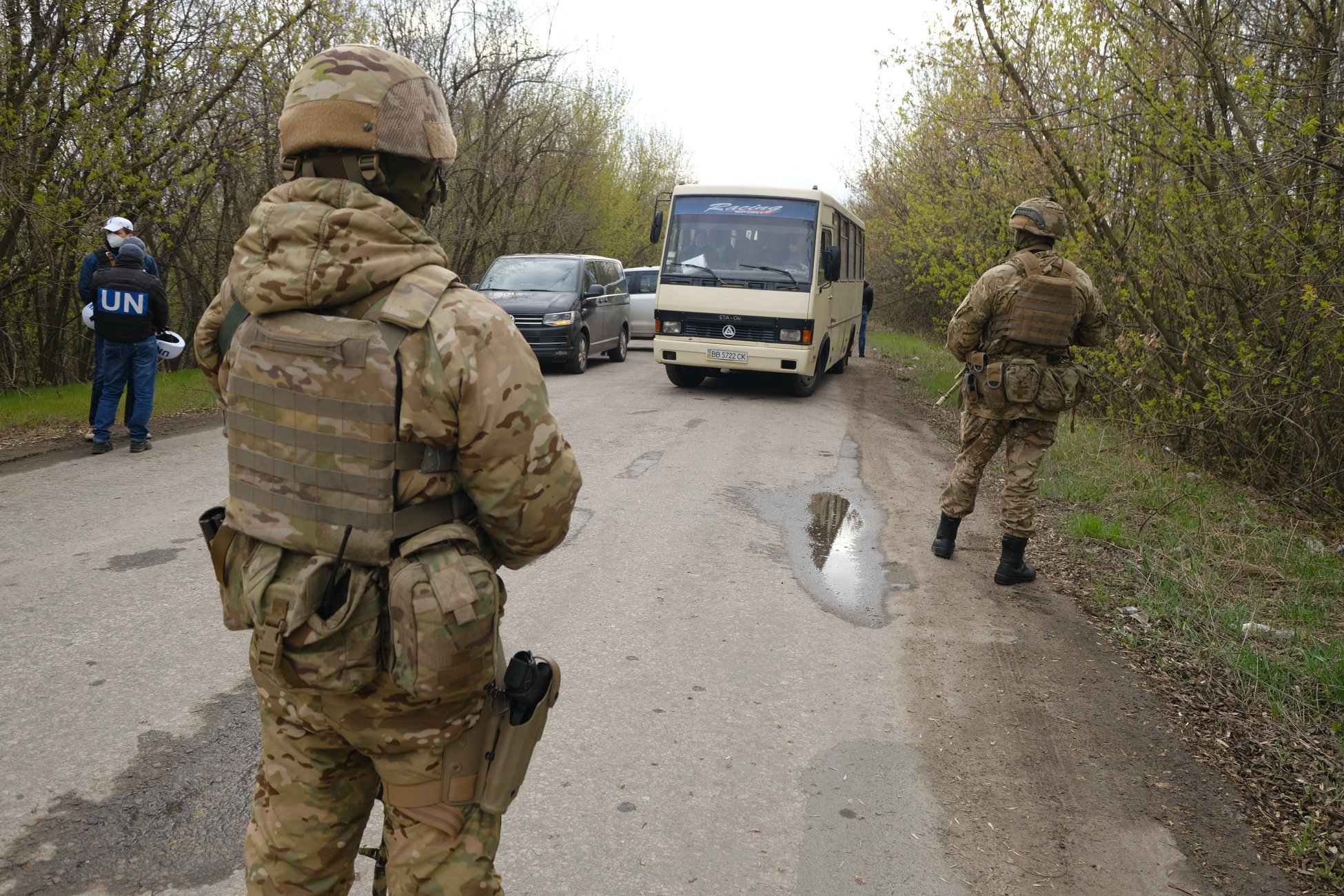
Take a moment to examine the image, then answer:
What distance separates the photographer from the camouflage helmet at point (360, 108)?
180 centimetres

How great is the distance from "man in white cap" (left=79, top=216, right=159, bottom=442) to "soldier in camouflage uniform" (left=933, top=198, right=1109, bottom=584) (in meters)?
6.31

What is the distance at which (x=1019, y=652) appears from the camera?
4.54 meters

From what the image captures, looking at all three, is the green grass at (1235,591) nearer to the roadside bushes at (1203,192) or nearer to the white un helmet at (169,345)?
the roadside bushes at (1203,192)

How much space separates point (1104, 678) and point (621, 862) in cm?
254

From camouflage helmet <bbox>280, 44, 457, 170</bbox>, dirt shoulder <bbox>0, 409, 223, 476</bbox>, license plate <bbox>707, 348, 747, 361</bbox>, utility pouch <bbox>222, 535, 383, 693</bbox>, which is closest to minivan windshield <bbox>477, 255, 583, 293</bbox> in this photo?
license plate <bbox>707, 348, 747, 361</bbox>

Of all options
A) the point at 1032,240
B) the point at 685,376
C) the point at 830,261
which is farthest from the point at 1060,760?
the point at 685,376

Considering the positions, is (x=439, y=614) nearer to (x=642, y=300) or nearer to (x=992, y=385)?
(x=992, y=385)

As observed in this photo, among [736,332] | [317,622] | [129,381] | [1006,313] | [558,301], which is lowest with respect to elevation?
[129,381]

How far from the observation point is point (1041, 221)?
537 cm

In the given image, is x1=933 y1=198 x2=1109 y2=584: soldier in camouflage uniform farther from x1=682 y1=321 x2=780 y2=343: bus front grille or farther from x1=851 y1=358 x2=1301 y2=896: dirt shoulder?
x1=682 y1=321 x2=780 y2=343: bus front grille

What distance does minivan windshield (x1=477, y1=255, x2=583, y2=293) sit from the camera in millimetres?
15328

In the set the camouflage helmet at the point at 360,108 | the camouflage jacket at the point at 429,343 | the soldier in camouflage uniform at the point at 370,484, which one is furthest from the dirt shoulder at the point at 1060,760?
the camouflage helmet at the point at 360,108

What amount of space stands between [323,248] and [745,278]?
11.3 meters

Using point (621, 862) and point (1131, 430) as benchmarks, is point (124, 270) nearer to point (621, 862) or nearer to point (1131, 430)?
point (621, 862)
